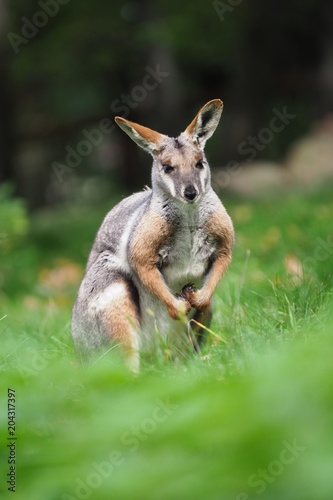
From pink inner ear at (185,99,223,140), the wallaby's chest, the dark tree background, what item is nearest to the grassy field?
the wallaby's chest

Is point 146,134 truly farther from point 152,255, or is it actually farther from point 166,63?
point 166,63

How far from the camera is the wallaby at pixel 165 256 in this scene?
14.5 feet

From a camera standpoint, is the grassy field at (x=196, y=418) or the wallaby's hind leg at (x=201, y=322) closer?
the grassy field at (x=196, y=418)

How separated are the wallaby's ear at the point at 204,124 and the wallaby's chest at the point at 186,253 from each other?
1.53 feet

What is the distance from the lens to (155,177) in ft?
15.2

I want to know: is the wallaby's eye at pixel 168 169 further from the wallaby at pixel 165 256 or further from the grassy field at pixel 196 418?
the grassy field at pixel 196 418

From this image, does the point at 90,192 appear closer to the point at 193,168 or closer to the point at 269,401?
the point at 193,168

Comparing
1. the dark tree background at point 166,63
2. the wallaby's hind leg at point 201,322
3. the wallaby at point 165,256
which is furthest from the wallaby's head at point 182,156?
the dark tree background at point 166,63

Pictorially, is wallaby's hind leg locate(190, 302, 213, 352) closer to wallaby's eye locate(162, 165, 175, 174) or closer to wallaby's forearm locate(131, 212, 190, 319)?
wallaby's forearm locate(131, 212, 190, 319)

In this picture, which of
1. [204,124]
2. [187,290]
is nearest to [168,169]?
[204,124]

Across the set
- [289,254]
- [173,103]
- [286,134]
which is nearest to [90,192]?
[286,134]

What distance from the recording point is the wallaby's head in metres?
4.38

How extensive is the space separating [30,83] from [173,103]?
540cm

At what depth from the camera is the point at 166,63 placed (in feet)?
56.5
